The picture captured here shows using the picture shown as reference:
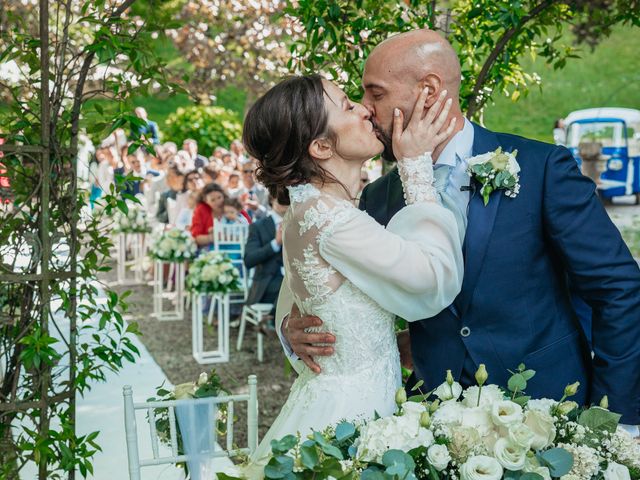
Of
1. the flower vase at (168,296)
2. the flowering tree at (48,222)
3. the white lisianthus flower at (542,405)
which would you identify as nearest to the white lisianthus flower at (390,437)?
the white lisianthus flower at (542,405)

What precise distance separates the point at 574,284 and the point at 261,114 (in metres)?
1.01

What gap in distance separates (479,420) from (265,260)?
654 centimetres

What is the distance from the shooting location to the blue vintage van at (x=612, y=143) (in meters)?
16.0

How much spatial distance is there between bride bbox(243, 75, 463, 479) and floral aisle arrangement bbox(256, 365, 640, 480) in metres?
0.52

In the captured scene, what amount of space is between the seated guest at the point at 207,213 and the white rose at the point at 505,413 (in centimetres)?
828

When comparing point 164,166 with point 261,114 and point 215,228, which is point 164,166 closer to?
point 215,228

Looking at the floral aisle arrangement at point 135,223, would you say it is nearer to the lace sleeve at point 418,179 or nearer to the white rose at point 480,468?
the lace sleeve at point 418,179

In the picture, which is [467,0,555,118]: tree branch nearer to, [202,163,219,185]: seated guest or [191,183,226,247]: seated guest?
[191,183,226,247]: seated guest

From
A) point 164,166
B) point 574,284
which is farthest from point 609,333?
point 164,166

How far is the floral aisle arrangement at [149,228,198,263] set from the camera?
369 inches

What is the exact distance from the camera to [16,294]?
340cm

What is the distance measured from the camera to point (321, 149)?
2.29 meters

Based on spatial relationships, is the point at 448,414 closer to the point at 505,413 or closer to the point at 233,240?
the point at 505,413

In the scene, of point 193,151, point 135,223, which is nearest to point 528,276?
point 135,223
